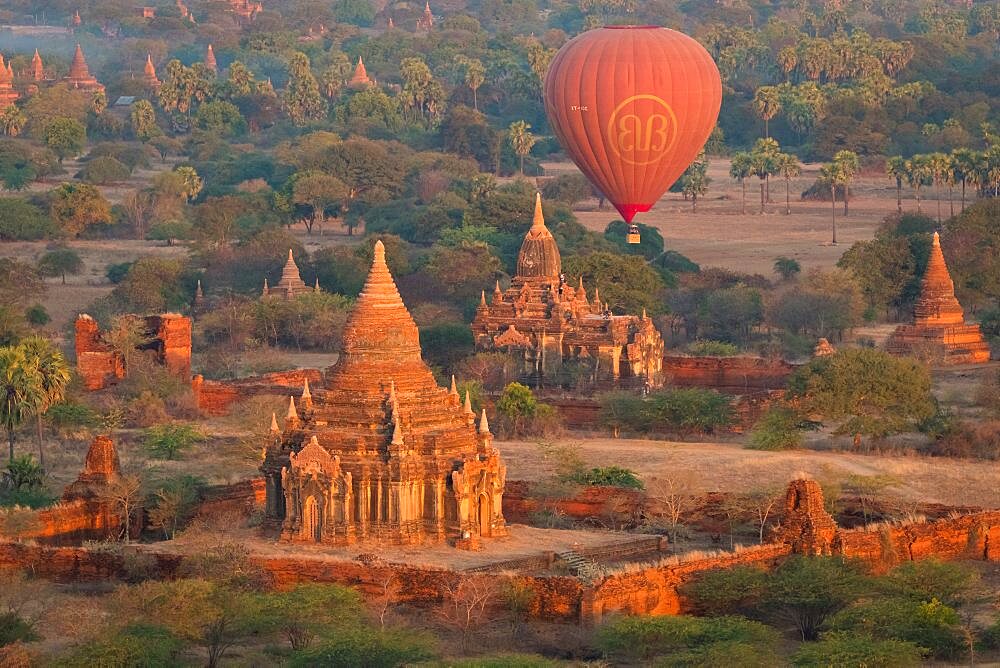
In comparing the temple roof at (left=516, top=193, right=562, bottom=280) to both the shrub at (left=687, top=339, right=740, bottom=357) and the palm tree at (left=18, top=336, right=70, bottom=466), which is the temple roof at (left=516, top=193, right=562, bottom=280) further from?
the palm tree at (left=18, top=336, right=70, bottom=466)

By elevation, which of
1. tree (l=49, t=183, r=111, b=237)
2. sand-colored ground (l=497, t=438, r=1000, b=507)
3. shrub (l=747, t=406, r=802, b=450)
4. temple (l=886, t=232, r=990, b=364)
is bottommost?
sand-colored ground (l=497, t=438, r=1000, b=507)

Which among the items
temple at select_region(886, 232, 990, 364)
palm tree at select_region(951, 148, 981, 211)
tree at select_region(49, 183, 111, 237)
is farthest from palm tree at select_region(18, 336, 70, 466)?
palm tree at select_region(951, 148, 981, 211)

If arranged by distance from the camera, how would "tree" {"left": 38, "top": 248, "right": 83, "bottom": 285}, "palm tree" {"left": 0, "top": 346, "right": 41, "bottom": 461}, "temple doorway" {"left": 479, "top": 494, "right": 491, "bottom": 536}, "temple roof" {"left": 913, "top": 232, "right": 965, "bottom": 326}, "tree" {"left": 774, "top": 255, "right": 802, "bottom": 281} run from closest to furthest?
"temple doorway" {"left": 479, "top": 494, "right": 491, "bottom": 536}, "palm tree" {"left": 0, "top": 346, "right": 41, "bottom": 461}, "temple roof" {"left": 913, "top": 232, "right": 965, "bottom": 326}, "tree" {"left": 774, "top": 255, "right": 802, "bottom": 281}, "tree" {"left": 38, "top": 248, "right": 83, "bottom": 285}

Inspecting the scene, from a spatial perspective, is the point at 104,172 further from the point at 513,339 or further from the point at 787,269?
the point at 513,339

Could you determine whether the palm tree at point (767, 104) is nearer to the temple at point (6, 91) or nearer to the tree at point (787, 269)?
the temple at point (6, 91)

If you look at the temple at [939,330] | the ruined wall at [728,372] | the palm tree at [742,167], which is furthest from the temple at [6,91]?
the ruined wall at [728,372]

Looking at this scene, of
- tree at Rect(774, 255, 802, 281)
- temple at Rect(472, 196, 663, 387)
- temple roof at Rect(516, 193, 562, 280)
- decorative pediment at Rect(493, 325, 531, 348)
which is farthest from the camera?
tree at Rect(774, 255, 802, 281)

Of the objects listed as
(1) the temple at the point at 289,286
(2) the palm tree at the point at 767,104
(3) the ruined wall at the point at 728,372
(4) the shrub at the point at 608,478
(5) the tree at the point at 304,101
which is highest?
(5) the tree at the point at 304,101
